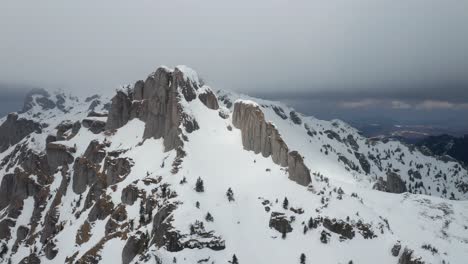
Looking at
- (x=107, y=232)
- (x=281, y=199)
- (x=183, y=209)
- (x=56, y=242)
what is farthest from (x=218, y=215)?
(x=56, y=242)

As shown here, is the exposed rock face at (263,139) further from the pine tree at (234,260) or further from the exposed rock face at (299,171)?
the pine tree at (234,260)

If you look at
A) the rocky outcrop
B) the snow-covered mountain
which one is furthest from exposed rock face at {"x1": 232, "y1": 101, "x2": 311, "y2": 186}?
the rocky outcrop

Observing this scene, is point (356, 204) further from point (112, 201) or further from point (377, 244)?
point (112, 201)

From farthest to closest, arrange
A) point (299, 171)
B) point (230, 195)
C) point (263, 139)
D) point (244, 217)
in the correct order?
point (263, 139) → point (299, 171) → point (230, 195) → point (244, 217)

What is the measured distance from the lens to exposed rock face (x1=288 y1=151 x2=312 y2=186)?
165 meters

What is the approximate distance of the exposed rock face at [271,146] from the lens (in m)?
166

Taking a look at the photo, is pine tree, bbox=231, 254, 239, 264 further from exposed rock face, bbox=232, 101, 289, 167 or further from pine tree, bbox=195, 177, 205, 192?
exposed rock face, bbox=232, 101, 289, 167

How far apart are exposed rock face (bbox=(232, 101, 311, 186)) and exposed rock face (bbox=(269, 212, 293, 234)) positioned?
21706 mm

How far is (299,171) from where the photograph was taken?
166m

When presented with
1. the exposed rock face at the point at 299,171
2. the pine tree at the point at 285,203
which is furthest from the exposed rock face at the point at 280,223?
the exposed rock face at the point at 299,171

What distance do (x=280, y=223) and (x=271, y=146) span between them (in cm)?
4669

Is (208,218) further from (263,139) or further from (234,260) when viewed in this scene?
(263,139)

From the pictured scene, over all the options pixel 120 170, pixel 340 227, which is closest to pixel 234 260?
pixel 340 227

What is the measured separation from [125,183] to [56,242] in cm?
4257
